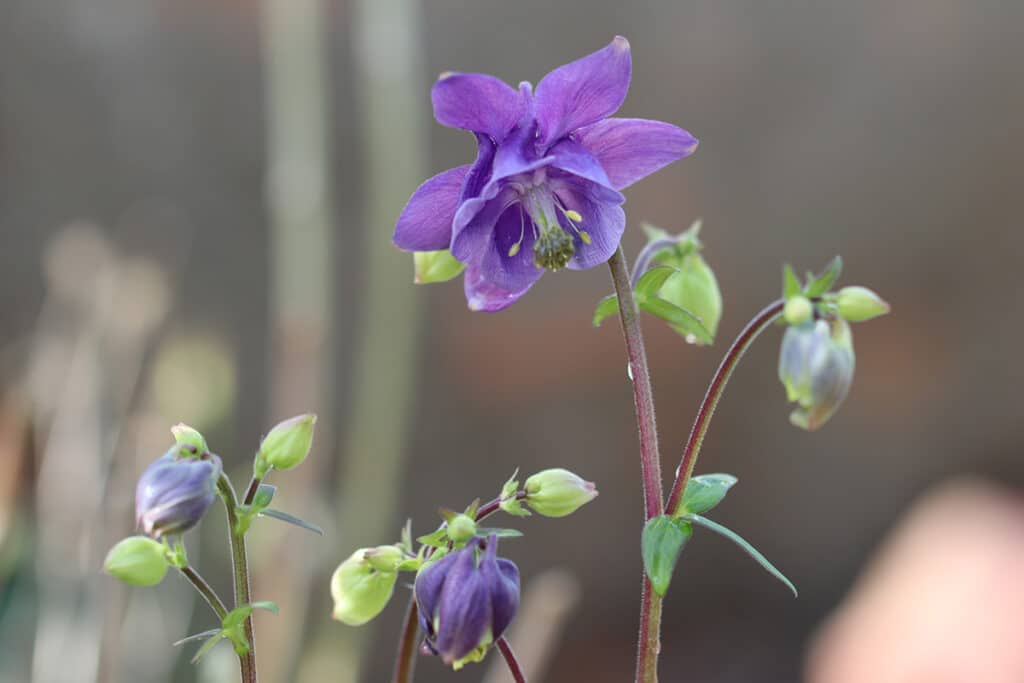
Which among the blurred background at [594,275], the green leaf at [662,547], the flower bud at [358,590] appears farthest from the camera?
the blurred background at [594,275]

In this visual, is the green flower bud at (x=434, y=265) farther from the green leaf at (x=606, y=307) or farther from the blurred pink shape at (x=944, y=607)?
the blurred pink shape at (x=944, y=607)

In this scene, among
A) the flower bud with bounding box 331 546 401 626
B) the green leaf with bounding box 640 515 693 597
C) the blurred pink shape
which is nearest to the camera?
the green leaf with bounding box 640 515 693 597

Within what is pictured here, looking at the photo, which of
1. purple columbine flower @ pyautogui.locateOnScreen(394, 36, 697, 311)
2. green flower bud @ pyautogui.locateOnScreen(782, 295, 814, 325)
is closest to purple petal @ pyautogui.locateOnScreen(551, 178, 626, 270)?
purple columbine flower @ pyautogui.locateOnScreen(394, 36, 697, 311)

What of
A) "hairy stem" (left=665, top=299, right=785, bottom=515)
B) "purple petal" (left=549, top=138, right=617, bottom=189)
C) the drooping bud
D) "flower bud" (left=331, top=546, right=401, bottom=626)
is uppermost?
"purple petal" (left=549, top=138, right=617, bottom=189)

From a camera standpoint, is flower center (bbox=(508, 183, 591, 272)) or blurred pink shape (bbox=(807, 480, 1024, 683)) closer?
flower center (bbox=(508, 183, 591, 272))

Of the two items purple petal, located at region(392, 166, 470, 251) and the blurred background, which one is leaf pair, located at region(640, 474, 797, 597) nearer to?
purple petal, located at region(392, 166, 470, 251)

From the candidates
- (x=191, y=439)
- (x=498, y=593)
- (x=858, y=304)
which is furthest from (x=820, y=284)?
(x=191, y=439)

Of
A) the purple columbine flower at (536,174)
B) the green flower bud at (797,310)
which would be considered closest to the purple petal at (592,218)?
the purple columbine flower at (536,174)
